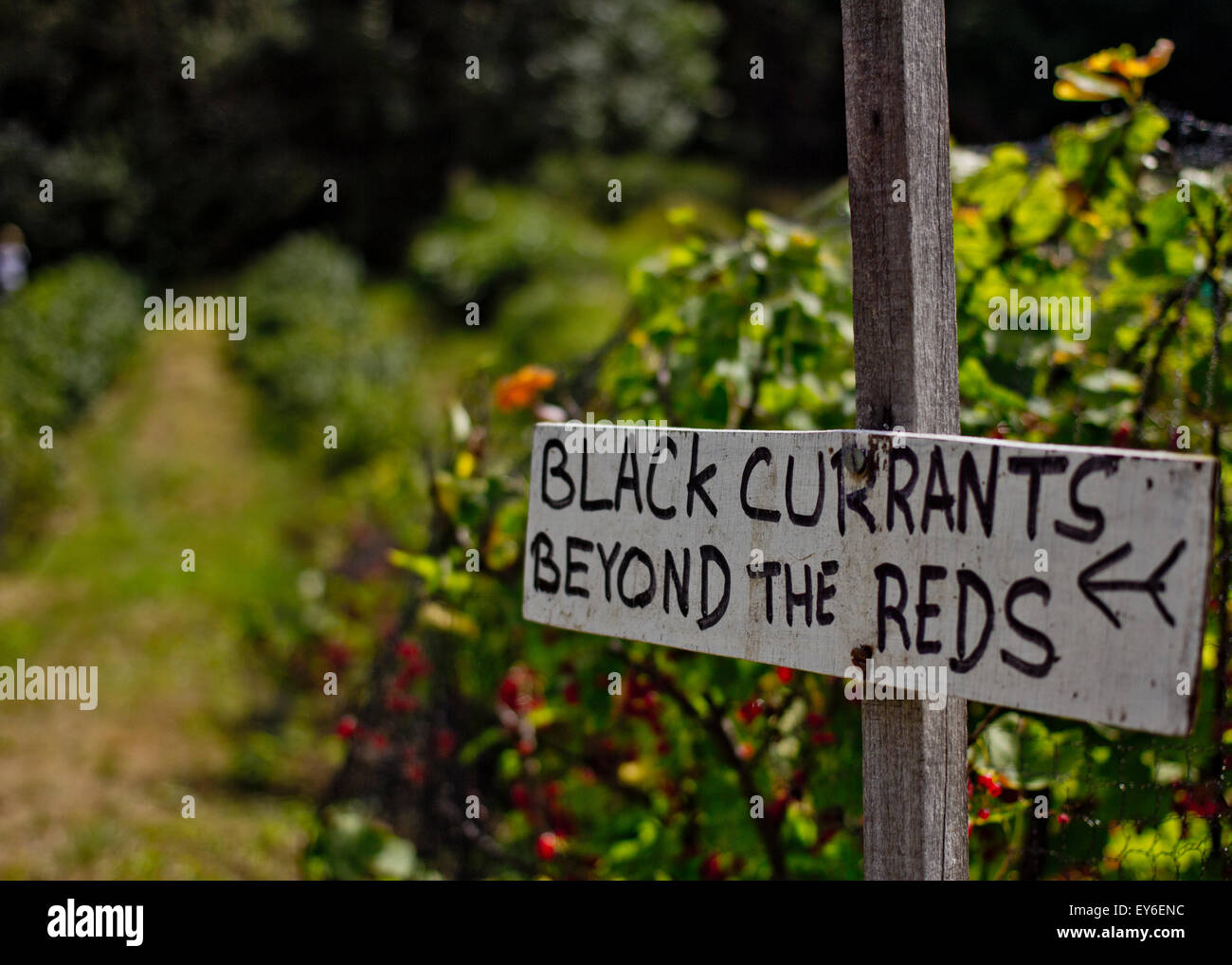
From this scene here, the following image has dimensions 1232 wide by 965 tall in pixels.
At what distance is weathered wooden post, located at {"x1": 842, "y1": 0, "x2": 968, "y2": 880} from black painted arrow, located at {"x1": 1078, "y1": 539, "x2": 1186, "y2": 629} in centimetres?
22

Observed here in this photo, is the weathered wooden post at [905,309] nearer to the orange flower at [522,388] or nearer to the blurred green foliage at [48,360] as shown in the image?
the orange flower at [522,388]

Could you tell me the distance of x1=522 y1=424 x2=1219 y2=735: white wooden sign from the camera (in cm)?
89

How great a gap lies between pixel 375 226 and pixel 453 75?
1.69 meters

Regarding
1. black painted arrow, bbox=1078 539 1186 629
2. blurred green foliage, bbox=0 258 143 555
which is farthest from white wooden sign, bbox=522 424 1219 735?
blurred green foliage, bbox=0 258 143 555

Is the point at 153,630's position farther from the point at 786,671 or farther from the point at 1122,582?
the point at 1122,582

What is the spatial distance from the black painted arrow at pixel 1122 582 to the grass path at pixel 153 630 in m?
2.68

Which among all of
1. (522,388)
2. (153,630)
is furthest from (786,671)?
(153,630)

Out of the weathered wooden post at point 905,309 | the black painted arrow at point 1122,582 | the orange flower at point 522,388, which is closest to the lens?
the black painted arrow at point 1122,582

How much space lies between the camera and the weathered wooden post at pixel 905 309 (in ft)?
3.50

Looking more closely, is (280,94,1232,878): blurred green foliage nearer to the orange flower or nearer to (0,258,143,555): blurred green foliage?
the orange flower

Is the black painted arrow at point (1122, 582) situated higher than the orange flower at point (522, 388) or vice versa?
the orange flower at point (522, 388)

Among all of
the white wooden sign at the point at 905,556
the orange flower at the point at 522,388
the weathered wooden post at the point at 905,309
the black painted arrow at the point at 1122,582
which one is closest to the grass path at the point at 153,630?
the orange flower at the point at 522,388

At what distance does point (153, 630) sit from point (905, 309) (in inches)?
202
